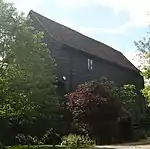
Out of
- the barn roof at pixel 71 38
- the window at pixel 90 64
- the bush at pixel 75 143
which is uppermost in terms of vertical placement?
the barn roof at pixel 71 38

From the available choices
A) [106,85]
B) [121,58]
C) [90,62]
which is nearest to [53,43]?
[90,62]

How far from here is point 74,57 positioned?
3231cm

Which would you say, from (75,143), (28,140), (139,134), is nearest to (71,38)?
(139,134)

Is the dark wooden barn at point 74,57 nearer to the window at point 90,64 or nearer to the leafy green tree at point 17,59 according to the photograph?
the window at point 90,64

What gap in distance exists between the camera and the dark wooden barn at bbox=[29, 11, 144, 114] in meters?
31.8

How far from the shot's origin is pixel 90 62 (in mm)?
34719

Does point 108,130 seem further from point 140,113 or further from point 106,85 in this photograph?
point 140,113

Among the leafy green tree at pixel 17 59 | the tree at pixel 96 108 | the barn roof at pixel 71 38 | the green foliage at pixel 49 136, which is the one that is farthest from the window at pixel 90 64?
the leafy green tree at pixel 17 59

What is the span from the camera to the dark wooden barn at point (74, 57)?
31781 mm

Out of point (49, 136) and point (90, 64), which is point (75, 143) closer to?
point (49, 136)

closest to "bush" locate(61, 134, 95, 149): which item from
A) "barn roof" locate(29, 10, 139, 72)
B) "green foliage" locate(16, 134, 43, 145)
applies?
"green foliage" locate(16, 134, 43, 145)

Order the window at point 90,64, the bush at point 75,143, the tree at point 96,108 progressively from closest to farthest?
the bush at point 75,143 < the tree at point 96,108 < the window at point 90,64

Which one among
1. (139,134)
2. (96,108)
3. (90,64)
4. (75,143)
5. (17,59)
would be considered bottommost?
(75,143)

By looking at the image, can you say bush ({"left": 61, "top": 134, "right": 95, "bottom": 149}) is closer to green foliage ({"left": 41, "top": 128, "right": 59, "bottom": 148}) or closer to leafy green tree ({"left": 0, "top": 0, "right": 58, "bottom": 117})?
green foliage ({"left": 41, "top": 128, "right": 59, "bottom": 148})
